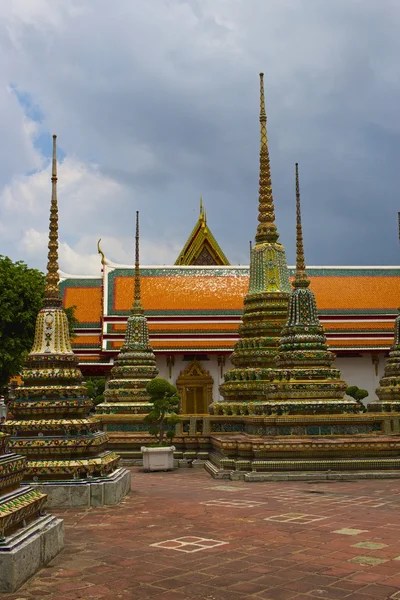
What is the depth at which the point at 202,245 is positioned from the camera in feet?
133

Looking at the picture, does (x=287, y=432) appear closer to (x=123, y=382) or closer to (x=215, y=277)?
(x=123, y=382)

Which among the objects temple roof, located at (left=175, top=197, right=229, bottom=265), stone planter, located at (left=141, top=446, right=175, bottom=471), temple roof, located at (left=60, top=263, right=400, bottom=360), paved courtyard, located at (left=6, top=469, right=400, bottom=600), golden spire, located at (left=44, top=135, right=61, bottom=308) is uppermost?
temple roof, located at (left=175, top=197, right=229, bottom=265)

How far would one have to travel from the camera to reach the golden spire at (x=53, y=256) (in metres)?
10.8

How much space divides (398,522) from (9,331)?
21.2 meters

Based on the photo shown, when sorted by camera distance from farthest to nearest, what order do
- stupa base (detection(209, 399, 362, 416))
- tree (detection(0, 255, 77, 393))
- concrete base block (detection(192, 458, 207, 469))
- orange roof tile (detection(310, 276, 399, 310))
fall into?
orange roof tile (detection(310, 276, 399, 310)) < tree (detection(0, 255, 77, 393)) < concrete base block (detection(192, 458, 207, 469)) < stupa base (detection(209, 399, 362, 416))

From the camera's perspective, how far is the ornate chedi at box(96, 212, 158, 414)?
19141mm

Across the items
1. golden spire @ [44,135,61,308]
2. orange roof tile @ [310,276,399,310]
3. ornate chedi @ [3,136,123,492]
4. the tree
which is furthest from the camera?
orange roof tile @ [310,276,399,310]

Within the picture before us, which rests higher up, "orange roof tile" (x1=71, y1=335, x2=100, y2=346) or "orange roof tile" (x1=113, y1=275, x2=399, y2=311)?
"orange roof tile" (x1=113, y1=275, x2=399, y2=311)

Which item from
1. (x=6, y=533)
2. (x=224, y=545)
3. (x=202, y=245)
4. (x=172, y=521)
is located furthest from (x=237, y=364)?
(x=202, y=245)

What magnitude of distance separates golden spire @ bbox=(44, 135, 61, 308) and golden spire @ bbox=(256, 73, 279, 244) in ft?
28.2

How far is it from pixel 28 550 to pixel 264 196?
14.5m

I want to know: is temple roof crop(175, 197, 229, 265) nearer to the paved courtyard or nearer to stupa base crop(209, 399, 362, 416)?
stupa base crop(209, 399, 362, 416)

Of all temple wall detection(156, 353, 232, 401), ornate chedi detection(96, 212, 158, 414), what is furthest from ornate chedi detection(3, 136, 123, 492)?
temple wall detection(156, 353, 232, 401)

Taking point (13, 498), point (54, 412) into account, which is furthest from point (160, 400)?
point (13, 498)
